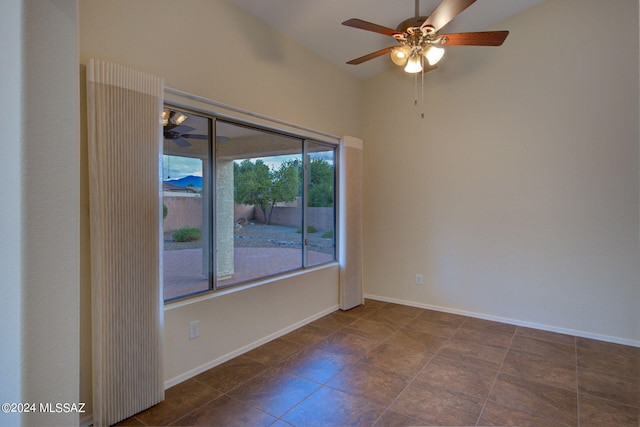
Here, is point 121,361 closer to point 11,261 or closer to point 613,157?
point 11,261

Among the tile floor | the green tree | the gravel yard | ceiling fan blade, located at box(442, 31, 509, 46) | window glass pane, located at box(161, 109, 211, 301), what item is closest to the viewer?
the tile floor

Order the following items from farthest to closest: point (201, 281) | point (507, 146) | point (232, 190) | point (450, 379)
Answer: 1. point (507, 146)
2. point (232, 190)
3. point (201, 281)
4. point (450, 379)

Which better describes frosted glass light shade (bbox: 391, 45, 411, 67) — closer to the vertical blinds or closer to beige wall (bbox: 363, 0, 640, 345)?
beige wall (bbox: 363, 0, 640, 345)

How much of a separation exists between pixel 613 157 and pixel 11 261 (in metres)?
4.41

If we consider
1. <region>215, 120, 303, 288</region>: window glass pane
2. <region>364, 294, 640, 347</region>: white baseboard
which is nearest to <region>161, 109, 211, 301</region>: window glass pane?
<region>215, 120, 303, 288</region>: window glass pane

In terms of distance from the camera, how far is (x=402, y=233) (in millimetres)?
4367

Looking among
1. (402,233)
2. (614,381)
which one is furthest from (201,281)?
(614,381)

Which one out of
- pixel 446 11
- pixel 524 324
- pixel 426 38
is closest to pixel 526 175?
pixel 524 324

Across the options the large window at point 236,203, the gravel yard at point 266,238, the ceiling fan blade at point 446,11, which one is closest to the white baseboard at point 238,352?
the large window at point 236,203

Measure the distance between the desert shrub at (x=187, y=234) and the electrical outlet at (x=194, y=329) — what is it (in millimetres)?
645

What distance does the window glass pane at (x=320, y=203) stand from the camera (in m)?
3.88

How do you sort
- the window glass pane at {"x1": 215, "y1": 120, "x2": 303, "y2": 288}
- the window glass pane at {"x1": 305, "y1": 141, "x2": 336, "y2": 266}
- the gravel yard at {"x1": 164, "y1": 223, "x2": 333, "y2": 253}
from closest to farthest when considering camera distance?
1. the gravel yard at {"x1": 164, "y1": 223, "x2": 333, "y2": 253}
2. the window glass pane at {"x1": 215, "y1": 120, "x2": 303, "y2": 288}
3. the window glass pane at {"x1": 305, "y1": 141, "x2": 336, "y2": 266}

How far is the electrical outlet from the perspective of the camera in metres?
2.54

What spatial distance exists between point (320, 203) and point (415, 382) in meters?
2.22
